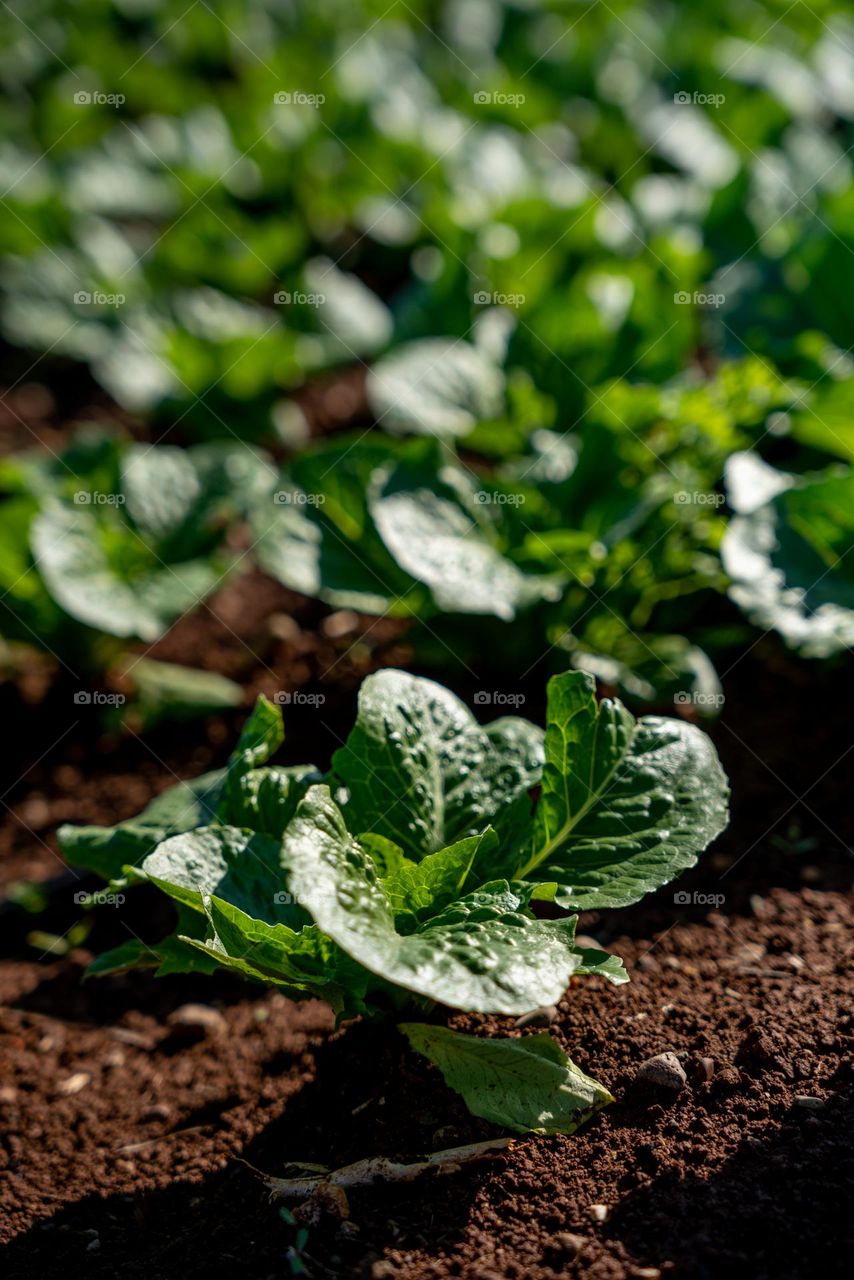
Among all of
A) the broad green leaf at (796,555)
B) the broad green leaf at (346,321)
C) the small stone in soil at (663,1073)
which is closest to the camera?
the small stone in soil at (663,1073)

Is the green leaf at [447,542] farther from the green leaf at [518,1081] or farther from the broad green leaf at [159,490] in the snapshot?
the green leaf at [518,1081]

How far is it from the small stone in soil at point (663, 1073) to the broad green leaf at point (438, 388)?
77.1 inches

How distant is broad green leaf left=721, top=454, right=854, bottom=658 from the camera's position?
2607mm

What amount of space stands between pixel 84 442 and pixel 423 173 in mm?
2484

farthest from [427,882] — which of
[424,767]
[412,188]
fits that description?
[412,188]

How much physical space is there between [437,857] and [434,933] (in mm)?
146

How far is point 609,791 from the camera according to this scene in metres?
2.21

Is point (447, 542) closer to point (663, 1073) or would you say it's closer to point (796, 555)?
point (796, 555)

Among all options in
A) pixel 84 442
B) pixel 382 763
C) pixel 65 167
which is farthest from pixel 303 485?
pixel 65 167

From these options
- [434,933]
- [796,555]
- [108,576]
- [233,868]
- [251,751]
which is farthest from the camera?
[108,576]

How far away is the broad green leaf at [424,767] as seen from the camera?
87.0 inches

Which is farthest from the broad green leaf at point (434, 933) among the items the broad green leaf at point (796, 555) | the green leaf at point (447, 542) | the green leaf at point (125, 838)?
the broad green leaf at point (796, 555)

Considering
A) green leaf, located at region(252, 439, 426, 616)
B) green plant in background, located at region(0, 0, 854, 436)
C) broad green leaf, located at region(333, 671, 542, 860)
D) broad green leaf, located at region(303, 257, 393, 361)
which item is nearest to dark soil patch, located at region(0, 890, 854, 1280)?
broad green leaf, located at region(333, 671, 542, 860)

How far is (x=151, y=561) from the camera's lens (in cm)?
339
